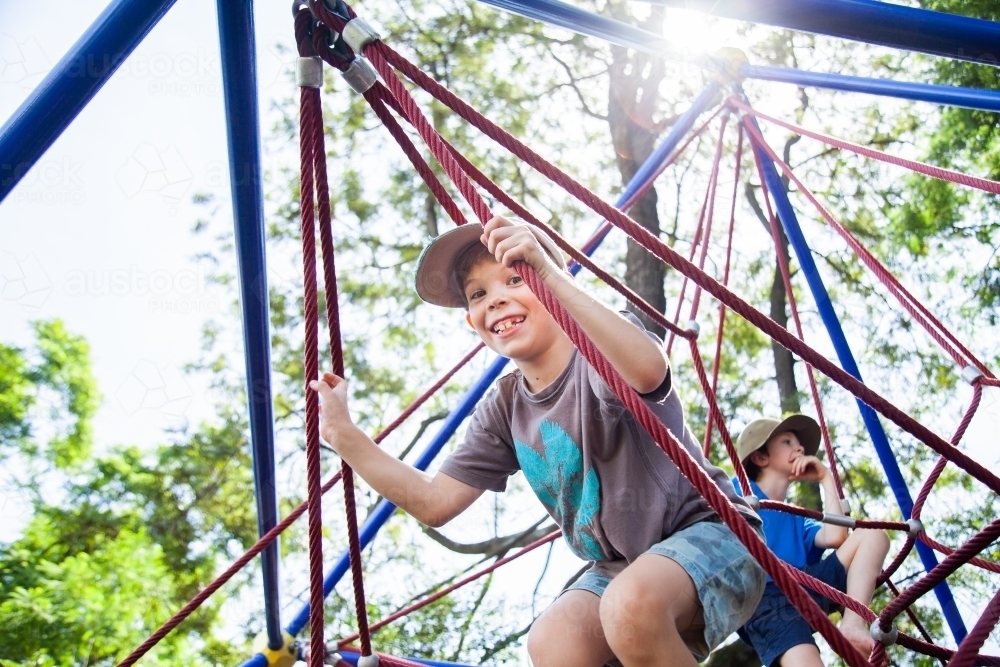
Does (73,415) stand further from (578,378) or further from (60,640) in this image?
(578,378)

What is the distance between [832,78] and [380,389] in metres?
3.86

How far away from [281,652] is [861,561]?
1.62m

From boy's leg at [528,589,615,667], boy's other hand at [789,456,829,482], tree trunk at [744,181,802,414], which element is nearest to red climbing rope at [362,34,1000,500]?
boy's leg at [528,589,615,667]

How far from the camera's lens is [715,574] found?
125cm

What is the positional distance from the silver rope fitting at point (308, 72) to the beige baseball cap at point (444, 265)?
33 cm

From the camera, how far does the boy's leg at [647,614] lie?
3.76 feet

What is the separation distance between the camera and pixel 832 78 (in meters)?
2.57

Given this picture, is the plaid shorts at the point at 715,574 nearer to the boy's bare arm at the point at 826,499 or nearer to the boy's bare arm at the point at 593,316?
the boy's bare arm at the point at 593,316

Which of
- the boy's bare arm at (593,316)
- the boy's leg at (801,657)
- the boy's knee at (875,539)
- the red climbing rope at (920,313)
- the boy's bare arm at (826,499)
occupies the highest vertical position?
the red climbing rope at (920,313)

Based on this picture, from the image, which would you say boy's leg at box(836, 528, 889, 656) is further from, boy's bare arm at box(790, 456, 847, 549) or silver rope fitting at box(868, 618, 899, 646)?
silver rope fitting at box(868, 618, 899, 646)

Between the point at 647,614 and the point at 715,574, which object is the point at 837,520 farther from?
the point at 647,614

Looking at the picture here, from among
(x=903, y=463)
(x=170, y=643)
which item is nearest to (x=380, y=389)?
(x=170, y=643)

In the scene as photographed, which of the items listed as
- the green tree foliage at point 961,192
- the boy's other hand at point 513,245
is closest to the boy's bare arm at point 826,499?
the boy's other hand at point 513,245

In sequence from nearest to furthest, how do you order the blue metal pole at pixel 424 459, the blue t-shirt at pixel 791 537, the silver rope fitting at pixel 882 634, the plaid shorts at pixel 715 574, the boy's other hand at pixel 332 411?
the plaid shorts at pixel 715 574 → the boy's other hand at pixel 332 411 → the silver rope fitting at pixel 882 634 → the blue metal pole at pixel 424 459 → the blue t-shirt at pixel 791 537
